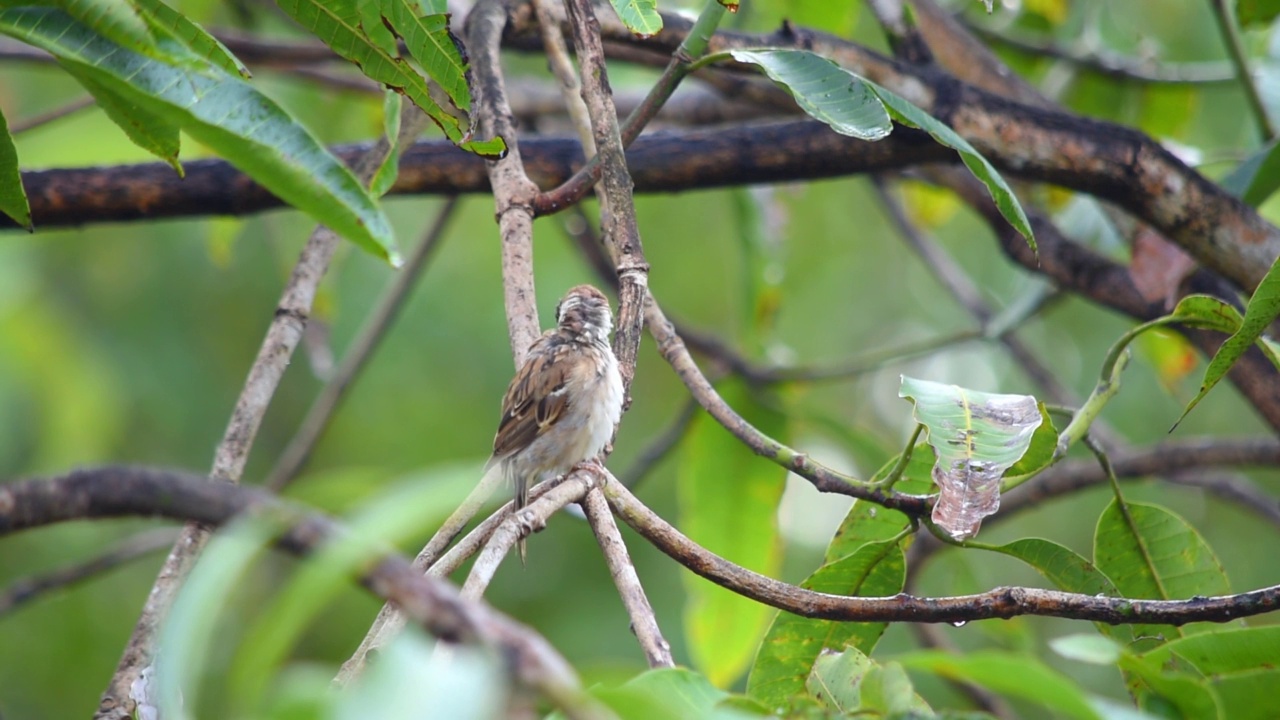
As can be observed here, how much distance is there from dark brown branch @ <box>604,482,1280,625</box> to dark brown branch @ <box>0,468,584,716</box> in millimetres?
854

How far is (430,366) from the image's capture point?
23.4 ft

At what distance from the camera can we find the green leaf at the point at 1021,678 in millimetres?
1226

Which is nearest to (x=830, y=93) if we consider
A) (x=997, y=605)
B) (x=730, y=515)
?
(x=997, y=605)

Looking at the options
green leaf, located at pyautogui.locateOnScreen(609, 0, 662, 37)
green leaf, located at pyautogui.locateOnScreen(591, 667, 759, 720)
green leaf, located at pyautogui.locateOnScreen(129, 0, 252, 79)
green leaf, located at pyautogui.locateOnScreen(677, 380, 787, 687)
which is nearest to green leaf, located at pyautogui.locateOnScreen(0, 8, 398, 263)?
green leaf, located at pyautogui.locateOnScreen(129, 0, 252, 79)

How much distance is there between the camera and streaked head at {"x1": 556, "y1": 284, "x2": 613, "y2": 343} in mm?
3781

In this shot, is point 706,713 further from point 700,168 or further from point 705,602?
point 705,602

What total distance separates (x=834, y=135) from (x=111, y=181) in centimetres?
213

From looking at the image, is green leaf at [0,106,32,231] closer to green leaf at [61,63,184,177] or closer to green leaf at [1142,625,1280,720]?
green leaf at [61,63,184,177]

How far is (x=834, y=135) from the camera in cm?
327

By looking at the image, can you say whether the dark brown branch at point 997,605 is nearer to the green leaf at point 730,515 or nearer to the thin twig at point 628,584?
the thin twig at point 628,584

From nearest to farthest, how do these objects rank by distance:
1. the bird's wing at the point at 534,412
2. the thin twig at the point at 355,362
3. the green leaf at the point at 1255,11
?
1. the bird's wing at the point at 534,412
2. the green leaf at the point at 1255,11
3. the thin twig at the point at 355,362

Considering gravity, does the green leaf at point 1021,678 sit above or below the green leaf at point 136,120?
below

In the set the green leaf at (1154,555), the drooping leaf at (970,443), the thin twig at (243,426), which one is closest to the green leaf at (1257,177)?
the green leaf at (1154,555)

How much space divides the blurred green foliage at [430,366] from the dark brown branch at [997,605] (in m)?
3.40
